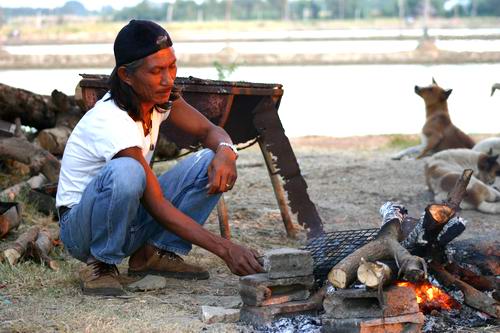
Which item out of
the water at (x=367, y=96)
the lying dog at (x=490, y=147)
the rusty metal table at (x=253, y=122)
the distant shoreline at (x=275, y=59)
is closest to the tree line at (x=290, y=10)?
the distant shoreline at (x=275, y=59)

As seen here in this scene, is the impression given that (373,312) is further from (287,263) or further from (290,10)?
(290,10)

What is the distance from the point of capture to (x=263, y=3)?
11769 centimetres

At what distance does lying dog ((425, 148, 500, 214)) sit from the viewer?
8508 millimetres

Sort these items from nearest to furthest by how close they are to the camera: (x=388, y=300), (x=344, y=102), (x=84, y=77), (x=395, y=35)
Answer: (x=388, y=300)
(x=84, y=77)
(x=344, y=102)
(x=395, y=35)

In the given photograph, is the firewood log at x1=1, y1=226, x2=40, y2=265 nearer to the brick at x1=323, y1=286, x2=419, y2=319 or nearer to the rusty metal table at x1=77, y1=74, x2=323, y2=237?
the rusty metal table at x1=77, y1=74, x2=323, y2=237

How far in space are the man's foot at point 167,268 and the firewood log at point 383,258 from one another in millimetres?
1260

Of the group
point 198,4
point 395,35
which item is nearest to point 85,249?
point 395,35

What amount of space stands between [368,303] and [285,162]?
7.89 ft

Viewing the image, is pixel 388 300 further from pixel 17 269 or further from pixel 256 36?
pixel 256 36

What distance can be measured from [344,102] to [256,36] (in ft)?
154

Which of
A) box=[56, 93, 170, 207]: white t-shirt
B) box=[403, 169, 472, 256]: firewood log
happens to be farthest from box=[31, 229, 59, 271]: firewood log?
box=[403, 169, 472, 256]: firewood log

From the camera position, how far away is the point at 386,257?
443 centimetres

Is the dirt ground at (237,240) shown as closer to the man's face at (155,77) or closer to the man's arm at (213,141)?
the man's arm at (213,141)

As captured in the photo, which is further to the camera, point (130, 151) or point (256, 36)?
point (256, 36)
